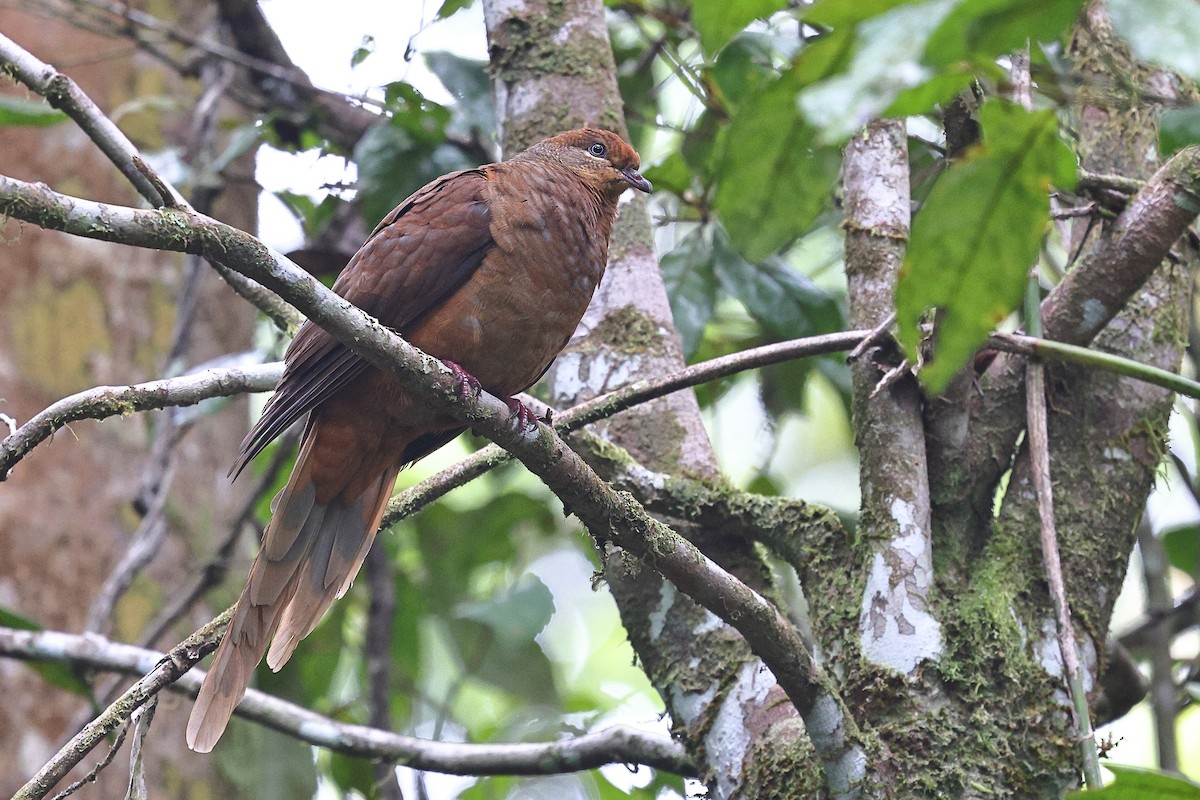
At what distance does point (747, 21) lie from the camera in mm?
1023

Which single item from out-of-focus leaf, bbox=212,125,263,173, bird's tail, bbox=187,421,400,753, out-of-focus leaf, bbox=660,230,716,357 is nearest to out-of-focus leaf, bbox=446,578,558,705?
bird's tail, bbox=187,421,400,753

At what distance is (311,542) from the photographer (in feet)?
9.97

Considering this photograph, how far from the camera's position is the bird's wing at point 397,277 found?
8.81ft

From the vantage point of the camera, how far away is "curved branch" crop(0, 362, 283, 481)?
6.74 ft

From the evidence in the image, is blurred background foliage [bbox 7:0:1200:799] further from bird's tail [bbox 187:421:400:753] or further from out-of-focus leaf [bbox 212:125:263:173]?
bird's tail [bbox 187:421:400:753]

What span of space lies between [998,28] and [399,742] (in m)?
2.51

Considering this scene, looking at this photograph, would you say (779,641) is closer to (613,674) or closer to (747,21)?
(747,21)

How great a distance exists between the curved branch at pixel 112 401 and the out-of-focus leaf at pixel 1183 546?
3.15 meters

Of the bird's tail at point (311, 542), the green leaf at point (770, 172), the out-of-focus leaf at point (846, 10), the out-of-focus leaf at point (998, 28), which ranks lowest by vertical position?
the out-of-focus leaf at point (998, 28)

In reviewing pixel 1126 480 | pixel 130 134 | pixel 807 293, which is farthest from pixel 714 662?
pixel 130 134

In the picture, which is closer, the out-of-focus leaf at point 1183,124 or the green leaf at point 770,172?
the green leaf at point 770,172

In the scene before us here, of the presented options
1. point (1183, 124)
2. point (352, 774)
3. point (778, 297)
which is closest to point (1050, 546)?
point (1183, 124)

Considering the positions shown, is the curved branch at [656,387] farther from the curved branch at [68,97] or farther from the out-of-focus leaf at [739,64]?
the out-of-focus leaf at [739,64]

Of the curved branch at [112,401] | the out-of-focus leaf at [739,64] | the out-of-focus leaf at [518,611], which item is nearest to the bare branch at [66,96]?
the curved branch at [112,401]
